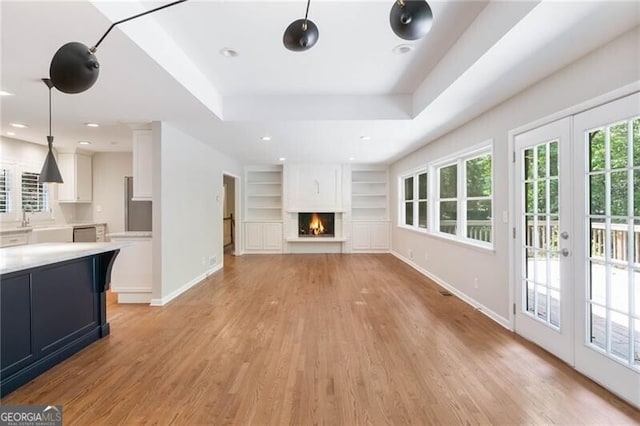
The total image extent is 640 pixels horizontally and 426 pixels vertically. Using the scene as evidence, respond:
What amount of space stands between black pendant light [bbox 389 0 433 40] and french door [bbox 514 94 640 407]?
168 centimetres

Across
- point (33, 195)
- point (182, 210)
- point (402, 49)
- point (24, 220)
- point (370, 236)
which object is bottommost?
point (370, 236)

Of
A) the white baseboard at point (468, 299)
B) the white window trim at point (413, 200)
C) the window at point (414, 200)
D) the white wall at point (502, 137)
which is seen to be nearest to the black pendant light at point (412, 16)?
the white wall at point (502, 137)

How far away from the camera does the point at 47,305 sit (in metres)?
2.42

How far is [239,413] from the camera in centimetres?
187

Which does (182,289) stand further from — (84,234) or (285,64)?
(285,64)

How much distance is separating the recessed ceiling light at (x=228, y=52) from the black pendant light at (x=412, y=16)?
2.03 metres

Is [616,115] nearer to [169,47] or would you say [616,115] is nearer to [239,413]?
[239,413]

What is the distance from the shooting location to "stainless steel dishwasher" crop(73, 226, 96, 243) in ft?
19.2

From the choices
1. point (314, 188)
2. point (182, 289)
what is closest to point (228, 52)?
point (182, 289)

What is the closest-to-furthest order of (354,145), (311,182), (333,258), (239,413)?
(239,413)
(354,145)
(333,258)
(311,182)

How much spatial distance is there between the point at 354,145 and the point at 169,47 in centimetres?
358

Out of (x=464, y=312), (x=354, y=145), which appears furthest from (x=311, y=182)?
(x=464, y=312)

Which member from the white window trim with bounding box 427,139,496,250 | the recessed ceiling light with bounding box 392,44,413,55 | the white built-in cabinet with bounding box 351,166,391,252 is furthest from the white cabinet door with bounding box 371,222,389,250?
the recessed ceiling light with bounding box 392,44,413,55

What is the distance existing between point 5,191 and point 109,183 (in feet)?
5.45
